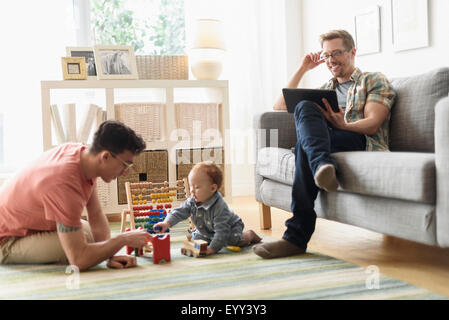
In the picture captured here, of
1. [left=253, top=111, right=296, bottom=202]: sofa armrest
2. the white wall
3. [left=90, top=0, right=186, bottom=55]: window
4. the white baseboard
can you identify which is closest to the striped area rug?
[left=253, top=111, right=296, bottom=202]: sofa armrest

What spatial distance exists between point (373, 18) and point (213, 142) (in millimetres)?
1368

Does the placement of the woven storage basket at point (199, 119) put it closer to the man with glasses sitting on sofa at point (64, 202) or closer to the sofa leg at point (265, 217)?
the sofa leg at point (265, 217)

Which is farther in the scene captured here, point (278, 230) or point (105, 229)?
point (278, 230)

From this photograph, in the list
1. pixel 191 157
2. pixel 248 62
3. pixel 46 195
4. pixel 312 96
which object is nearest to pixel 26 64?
pixel 191 157

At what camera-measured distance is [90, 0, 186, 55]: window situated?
3979 millimetres

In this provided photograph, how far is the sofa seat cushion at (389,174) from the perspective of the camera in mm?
1629

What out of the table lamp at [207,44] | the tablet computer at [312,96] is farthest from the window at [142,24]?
the tablet computer at [312,96]

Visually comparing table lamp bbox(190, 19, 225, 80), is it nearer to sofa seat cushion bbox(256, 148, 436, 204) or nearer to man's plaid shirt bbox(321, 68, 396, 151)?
man's plaid shirt bbox(321, 68, 396, 151)

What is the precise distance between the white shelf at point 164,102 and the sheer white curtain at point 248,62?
624 mm

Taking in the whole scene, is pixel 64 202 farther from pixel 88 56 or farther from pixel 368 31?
pixel 368 31

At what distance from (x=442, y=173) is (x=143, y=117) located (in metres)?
2.11

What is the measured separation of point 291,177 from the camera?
225 cm
